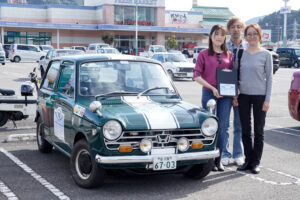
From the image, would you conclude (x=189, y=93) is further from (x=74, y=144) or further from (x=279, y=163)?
(x=74, y=144)

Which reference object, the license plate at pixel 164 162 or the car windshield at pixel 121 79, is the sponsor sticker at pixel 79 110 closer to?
the car windshield at pixel 121 79

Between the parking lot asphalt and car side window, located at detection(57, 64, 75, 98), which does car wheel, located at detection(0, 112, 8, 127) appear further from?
car side window, located at detection(57, 64, 75, 98)

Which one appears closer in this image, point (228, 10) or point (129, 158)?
point (129, 158)

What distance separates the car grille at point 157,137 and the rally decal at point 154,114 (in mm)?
80

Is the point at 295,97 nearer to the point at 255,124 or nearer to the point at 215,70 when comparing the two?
the point at 255,124

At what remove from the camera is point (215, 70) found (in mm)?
6285

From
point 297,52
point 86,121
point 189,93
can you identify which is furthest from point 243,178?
point 297,52

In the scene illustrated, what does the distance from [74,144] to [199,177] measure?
162 centimetres

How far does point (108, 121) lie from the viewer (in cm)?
503

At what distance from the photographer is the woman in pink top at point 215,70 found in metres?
6.24

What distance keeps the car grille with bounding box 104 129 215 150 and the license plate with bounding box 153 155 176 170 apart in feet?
0.49

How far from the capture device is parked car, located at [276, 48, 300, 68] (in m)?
39.8

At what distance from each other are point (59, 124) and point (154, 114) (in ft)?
5.34

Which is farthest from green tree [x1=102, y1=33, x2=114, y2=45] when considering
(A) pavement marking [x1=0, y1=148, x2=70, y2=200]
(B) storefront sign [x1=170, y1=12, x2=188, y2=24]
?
(A) pavement marking [x1=0, y1=148, x2=70, y2=200]
